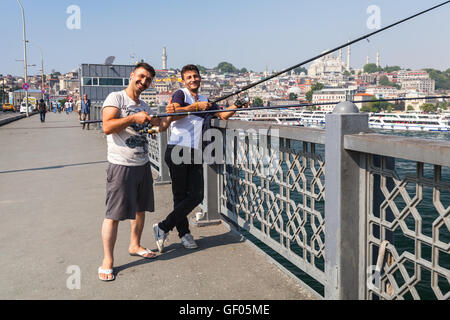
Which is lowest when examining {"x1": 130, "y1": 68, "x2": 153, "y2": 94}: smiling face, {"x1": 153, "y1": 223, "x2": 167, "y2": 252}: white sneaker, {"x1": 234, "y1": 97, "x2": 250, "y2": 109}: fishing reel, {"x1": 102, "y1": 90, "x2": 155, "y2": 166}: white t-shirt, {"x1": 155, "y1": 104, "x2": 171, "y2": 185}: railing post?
{"x1": 153, "y1": 223, "x2": 167, "y2": 252}: white sneaker

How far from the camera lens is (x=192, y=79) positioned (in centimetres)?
395

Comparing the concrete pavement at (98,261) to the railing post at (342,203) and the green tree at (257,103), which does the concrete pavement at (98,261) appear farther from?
the green tree at (257,103)

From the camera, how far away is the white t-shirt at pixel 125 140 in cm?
337

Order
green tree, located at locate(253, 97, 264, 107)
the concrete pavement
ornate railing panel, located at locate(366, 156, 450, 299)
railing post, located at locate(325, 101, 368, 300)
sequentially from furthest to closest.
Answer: green tree, located at locate(253, 97, 264, 107), the concrete pavement, railing post, located at locate(325, 101, 368, 300), ornate railing panel, located at locate(366, 156, 450, 299)

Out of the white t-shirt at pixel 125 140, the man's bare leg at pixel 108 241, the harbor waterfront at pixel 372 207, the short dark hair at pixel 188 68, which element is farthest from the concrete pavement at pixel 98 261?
the short dark hair at pixel 188 68

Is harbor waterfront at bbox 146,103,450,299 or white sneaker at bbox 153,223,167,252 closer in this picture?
harbor waterfront at bbox 146,103,450,299

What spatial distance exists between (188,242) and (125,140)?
112 cm

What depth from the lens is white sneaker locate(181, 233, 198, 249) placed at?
4020 millimetres

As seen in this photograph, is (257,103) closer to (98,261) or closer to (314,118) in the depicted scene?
(98,261)

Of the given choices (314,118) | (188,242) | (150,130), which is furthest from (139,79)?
(314,118)

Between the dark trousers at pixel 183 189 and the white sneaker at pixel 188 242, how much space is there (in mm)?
135

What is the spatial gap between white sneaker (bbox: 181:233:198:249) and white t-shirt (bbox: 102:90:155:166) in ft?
3.00

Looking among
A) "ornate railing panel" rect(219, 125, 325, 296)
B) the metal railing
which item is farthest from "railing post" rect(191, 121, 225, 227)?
the metal railing

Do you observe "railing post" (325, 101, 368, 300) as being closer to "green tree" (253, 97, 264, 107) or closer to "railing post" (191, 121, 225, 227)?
"railing post" (191, 121, 225, 227)
